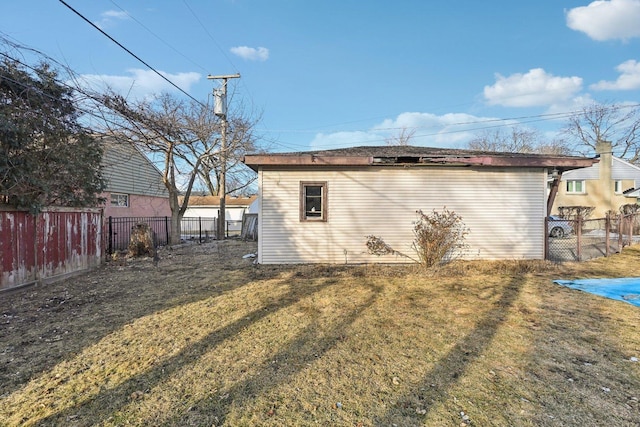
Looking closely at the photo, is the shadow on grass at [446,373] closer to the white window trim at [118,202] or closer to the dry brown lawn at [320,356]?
the dry brown lawn at [320,356]

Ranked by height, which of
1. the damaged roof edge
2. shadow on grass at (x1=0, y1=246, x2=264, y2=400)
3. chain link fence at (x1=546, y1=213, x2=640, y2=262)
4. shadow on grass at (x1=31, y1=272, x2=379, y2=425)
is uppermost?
the damaged roof edge

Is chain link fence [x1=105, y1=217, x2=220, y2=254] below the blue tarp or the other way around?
the other way around

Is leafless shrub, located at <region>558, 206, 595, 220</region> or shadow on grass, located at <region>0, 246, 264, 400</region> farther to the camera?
leafless shrub, located at <region>558, 206, 595, 220</region>

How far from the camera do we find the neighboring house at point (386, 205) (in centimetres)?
864

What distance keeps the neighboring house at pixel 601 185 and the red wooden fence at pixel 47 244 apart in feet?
102

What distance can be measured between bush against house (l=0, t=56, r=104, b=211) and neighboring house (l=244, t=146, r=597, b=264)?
4.48 metres

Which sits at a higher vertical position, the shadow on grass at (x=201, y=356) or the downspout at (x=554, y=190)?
the downspout at (x=554, y=190)

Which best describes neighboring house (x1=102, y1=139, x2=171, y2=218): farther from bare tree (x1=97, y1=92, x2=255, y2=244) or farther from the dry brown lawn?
the dry brown lawn

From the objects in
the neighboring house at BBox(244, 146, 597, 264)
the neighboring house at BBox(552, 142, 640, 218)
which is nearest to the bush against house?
the neighboring house at BBox(244, 146, 597, 264)

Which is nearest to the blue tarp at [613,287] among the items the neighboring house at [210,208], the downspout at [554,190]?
the downspout at [554,190]

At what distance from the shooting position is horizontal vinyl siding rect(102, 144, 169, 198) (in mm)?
13828

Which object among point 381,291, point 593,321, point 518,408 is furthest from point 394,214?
point 518,408

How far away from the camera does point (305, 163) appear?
8.32 meters

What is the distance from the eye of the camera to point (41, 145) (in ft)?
23.6
